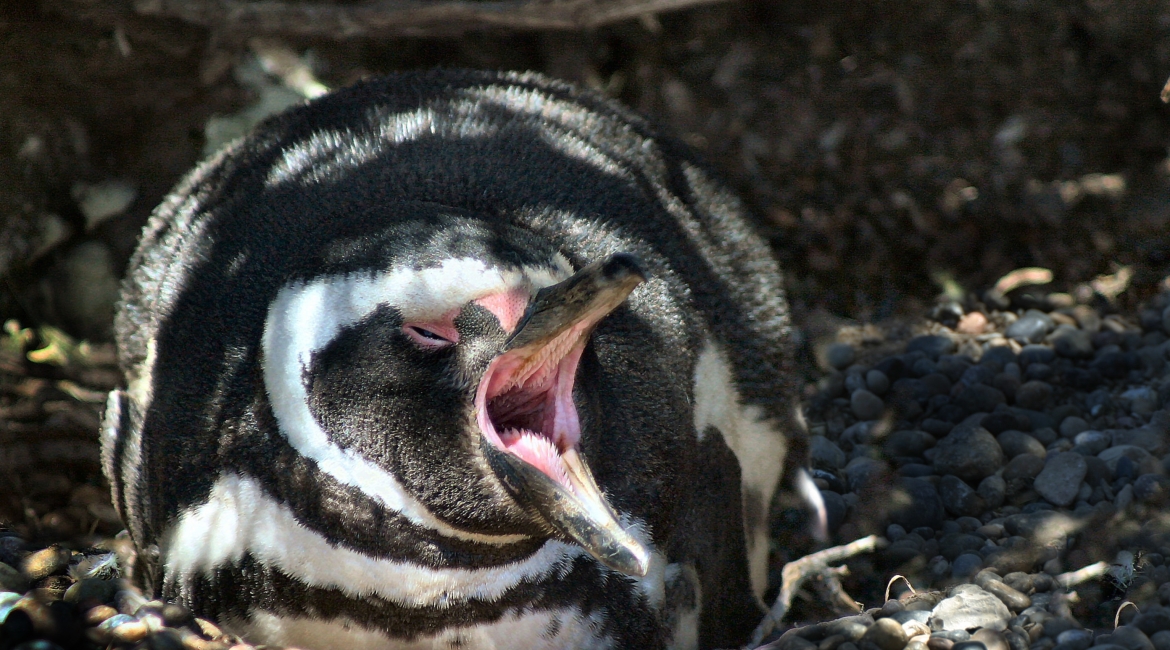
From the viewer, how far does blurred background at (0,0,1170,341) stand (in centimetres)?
372

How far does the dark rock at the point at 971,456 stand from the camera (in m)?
2.85

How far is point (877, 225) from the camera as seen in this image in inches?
159

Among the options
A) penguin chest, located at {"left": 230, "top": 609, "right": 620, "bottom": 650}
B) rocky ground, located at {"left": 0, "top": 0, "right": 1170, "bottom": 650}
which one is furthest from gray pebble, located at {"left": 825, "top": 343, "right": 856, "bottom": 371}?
penguin chest, located at {"left": 230, "top": 609, "right": 620, "bottom": 650}

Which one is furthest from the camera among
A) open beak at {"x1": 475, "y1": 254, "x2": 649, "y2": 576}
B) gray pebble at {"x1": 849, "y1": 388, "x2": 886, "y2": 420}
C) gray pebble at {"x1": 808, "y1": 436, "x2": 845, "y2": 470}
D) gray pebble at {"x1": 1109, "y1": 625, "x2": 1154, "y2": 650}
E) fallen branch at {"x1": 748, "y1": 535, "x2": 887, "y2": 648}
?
gray pebble at {"x1": 849, "y1": 388, "x2": 886, "y2": 420}

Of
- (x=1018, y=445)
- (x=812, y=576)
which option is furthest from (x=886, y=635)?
(x=1018, y=445)

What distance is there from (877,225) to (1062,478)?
59.3 inches

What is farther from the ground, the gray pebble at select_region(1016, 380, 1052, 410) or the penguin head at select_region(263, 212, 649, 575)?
the penguin head at select_region(263, 212, 649, 575)

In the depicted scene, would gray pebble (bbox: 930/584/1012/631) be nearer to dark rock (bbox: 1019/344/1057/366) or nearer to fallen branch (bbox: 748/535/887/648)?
fallen branch (bbox: 748/535/887/648)

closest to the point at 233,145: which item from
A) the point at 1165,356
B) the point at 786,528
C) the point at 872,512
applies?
the point at 786,528

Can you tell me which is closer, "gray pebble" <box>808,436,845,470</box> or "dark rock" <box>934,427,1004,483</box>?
"dark rock" <box>934,427,1004,483</box>

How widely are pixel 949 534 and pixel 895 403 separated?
0.69 meters

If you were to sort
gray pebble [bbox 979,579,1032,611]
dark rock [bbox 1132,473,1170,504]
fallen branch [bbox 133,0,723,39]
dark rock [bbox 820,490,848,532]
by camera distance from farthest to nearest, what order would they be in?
fallen branch [bbox 133,0,723,39]
dark rock [bbox 820,490,848,532]
dark rock [bbox 1132,473,1170,504]
gray pebble [bbox 979,579,1032,611]

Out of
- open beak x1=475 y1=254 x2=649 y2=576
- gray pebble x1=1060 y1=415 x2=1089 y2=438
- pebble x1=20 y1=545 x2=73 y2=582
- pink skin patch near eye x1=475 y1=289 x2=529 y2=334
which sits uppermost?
pink skin patch near eye x1=475 y1=289 x2=529 y2=334

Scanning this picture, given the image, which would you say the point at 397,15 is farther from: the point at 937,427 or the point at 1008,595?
the point at 1008,595
